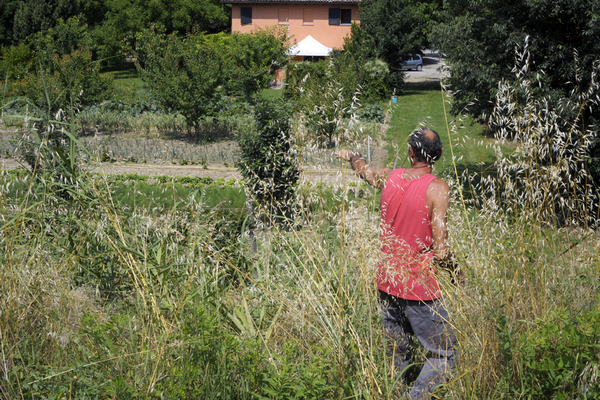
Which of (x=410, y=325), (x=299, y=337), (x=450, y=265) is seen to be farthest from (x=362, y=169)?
(x=299, y=337)

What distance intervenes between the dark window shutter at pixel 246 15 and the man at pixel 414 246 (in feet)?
103

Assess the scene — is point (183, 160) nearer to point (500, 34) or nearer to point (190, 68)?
point (190, 68)

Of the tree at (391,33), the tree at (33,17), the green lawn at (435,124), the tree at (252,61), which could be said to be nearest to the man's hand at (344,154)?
the green lawn at (435,124)

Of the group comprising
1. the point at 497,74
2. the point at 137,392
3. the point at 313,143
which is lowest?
the point at 137,392

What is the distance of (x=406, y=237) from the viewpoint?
2.52 metres

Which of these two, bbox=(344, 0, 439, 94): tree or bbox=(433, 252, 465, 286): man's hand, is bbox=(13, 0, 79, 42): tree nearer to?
bbox=(344, 0, 439, 94): tree

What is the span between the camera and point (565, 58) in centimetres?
649

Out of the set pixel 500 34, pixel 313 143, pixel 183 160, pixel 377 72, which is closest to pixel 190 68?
pixel 183 160

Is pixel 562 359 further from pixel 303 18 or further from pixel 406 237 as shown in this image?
pixel 303 18

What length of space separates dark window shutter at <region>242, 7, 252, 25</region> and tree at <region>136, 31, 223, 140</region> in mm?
18250

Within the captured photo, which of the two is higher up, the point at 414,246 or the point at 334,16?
the point at 334,16

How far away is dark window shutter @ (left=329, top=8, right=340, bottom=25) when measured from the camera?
31.4m

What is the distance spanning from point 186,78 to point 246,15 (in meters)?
20.2

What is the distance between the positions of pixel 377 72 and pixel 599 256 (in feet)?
55.8
